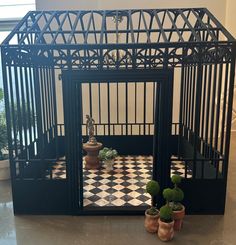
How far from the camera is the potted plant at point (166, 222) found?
2.69 metres

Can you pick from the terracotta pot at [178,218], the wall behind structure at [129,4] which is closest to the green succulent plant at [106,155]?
the terracotta pot at [178,218]

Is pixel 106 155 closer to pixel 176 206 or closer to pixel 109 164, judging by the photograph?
pixel 109 164

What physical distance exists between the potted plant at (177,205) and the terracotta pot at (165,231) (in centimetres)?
15

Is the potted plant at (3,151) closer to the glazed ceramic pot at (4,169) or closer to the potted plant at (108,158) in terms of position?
the glazed ceramic pot at (4,169)

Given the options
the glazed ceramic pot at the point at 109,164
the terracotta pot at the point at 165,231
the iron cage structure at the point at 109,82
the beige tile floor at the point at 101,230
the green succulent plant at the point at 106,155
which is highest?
the iron cage structure at the point at 109,82

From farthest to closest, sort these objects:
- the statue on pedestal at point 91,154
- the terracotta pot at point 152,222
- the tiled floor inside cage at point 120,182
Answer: the statue on pedestal at point 91,154 < the tiled floor inside cage at point 120,182 < the terracotta pot at point 152,222

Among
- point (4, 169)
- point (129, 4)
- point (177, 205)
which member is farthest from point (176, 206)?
point (129, 4)

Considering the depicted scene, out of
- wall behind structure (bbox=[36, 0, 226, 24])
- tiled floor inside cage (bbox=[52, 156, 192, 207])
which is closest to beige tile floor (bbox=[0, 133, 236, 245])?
tiled floor inside cage (bbox=[52, 156, 192, 207])

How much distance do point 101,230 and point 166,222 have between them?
674 millimetres

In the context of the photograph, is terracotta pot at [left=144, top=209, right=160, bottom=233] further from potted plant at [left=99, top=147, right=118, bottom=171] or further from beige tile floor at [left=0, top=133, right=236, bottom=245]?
potted plant at [left=99, top=147, right=118, bottom=171]

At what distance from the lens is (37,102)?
10.2 feet

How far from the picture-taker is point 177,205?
293 cm

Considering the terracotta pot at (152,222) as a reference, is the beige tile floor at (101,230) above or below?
below

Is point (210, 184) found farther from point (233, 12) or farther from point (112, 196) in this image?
point (233, 12)
